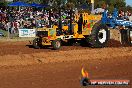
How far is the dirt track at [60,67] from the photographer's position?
415 inches

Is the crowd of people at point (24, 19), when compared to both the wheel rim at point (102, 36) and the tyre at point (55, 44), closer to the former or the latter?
the wheel rim at point (102, 36)

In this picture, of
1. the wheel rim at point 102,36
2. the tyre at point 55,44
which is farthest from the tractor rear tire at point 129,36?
the tyre at point 55,44

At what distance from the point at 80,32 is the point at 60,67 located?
5.90 m

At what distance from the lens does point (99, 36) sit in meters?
19.6

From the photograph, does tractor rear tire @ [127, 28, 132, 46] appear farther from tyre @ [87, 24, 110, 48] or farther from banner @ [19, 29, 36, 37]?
banner @ [19, 29, 36, 37]

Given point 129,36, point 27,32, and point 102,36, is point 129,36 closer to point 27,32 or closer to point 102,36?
point 102,36

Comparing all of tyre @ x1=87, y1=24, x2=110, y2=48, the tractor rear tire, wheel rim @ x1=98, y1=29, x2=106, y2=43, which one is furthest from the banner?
the tractor rear tire

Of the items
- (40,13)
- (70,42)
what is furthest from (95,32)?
(40,13)

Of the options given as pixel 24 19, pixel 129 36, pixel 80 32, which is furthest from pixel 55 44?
pixel 24 19

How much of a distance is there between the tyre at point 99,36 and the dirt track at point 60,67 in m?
1.18

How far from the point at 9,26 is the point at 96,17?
7858 millimetres

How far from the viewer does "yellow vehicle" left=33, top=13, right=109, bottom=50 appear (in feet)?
61.3

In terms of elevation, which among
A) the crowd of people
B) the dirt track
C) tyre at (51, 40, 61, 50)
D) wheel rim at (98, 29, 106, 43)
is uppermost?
the crowd of people

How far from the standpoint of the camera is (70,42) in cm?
2089
